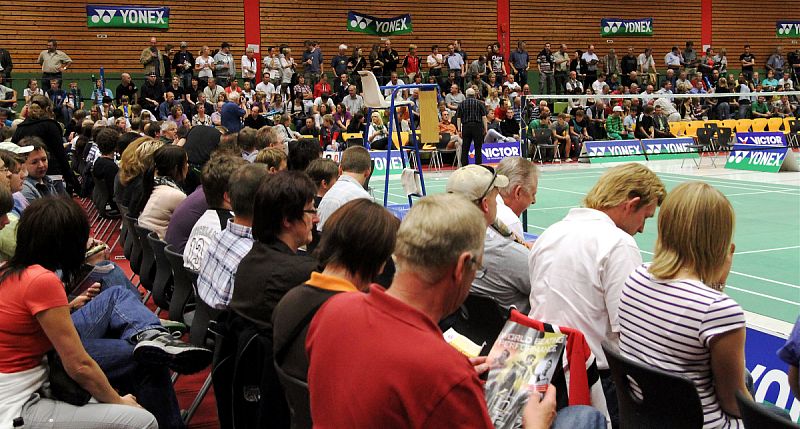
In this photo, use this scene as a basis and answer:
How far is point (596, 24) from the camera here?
3247 cm

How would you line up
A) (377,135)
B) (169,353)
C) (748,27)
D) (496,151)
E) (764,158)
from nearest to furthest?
1. (169,353)
2. (764,158)
3. (377,135)
4. (496,151)
5. (748,27)

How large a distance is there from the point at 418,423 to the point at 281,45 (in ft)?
81.9

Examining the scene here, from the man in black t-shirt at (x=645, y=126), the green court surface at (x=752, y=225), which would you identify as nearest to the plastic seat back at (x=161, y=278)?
the green court surface at (x=752, y=225)

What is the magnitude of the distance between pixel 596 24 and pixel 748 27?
7300 millimetres

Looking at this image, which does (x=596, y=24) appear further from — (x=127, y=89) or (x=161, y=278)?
(x=161, y=278)

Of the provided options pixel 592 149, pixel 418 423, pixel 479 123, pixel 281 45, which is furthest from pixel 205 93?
pixel 418 423

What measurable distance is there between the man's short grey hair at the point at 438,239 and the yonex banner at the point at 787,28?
37.6 m

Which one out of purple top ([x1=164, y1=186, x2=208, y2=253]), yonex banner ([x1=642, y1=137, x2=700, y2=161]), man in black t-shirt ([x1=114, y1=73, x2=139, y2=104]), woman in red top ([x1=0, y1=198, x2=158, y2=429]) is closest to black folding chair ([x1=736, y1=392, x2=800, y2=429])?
woman in red top ([x1=0, y1=198, x2=158, y2=429])

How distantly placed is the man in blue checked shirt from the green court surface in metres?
3.11

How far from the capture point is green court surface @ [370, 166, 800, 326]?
7586 millimetres

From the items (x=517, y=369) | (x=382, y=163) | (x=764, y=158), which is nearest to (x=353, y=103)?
(x=382, y=163)

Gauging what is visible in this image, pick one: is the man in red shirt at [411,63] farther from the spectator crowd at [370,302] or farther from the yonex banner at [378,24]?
the spectator crowd at [370,302]

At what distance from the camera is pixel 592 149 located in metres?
21.7

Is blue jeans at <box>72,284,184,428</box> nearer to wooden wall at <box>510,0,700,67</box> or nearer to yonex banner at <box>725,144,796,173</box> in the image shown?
yonex banner at <box>725,144,796,173</box>
